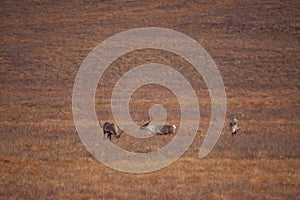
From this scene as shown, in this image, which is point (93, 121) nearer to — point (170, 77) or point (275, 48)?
point (170, 77)

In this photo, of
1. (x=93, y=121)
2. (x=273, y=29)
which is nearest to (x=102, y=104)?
(x=93, y=121)

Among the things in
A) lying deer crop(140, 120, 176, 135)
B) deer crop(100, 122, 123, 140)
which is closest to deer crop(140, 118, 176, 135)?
lying deer crop(140, 120, 176, 135)

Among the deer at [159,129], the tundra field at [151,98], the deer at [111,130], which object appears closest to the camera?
the tundra field at [151,98]

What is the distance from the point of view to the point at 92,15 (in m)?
70.9

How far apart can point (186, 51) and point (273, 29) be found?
12.2 meters

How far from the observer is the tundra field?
1255 cm

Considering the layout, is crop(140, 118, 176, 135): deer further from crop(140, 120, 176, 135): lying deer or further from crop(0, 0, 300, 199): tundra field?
crop(0, 0, 300, 199): tundra field

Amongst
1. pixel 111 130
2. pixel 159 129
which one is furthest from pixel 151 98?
pixel 111 130

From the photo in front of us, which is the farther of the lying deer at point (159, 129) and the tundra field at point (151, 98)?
the lying deer at point (159, 129)

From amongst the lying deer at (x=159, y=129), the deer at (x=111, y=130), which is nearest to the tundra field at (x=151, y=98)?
the deer at (x=111, y=130)

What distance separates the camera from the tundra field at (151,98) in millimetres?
12555

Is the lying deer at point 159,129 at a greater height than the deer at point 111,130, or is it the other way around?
the lying deer at point 159,129

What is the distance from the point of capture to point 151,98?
3612 centimetres

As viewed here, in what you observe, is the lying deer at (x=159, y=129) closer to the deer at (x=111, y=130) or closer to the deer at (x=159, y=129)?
the deer at (x=159, y=129)
